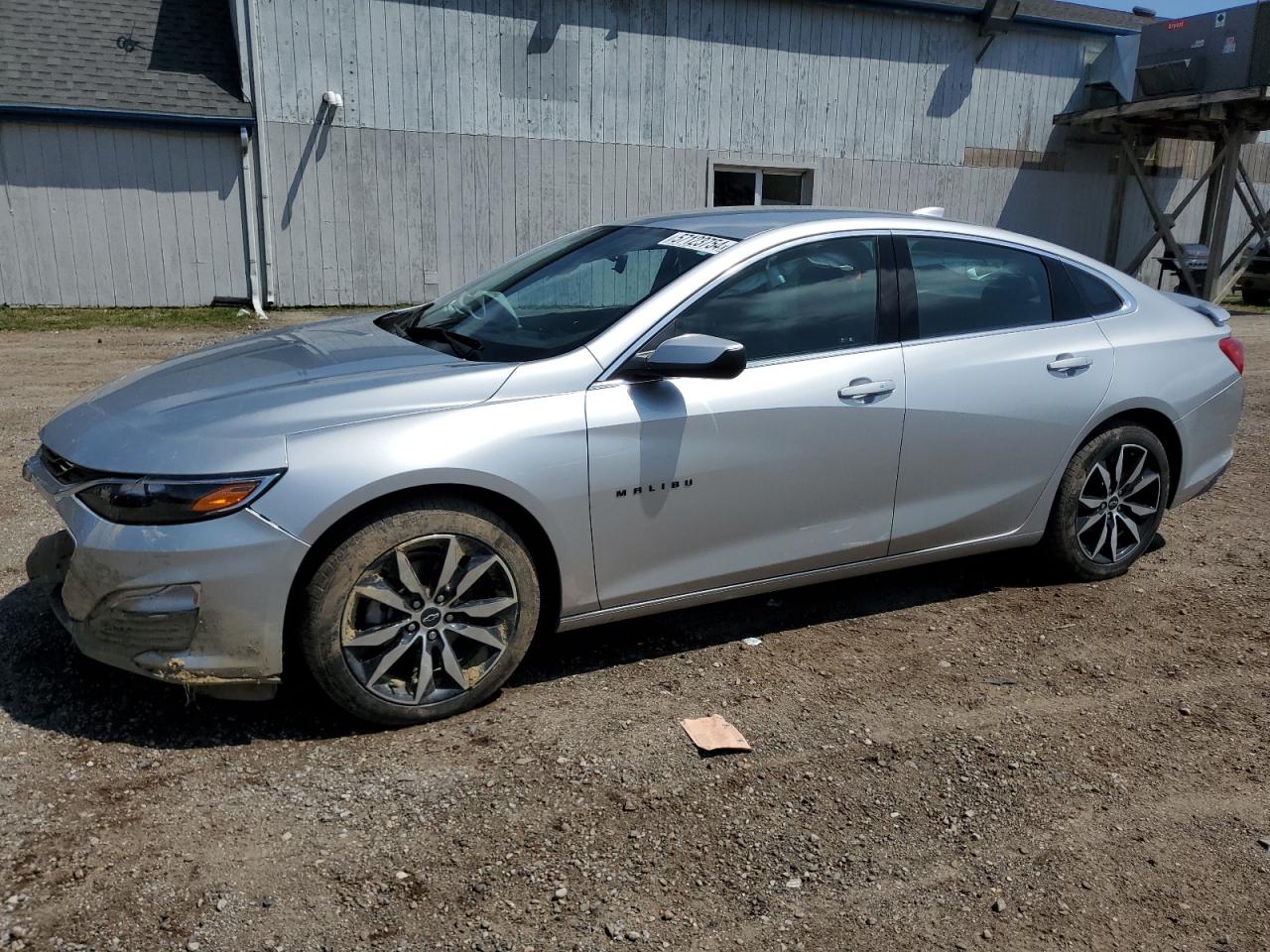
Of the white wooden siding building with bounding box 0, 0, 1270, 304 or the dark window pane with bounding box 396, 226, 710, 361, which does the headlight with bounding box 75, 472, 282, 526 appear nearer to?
the dark window pane with bounding box 396, 226, 710, 361

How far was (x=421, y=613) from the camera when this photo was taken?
3.46m

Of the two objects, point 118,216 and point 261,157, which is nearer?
point 118,216

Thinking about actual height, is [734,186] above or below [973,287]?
above

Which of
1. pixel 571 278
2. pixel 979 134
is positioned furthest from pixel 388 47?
pixel 571 278

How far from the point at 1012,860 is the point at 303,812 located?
1.98 m

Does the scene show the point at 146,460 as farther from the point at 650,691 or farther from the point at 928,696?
the point at 928,696

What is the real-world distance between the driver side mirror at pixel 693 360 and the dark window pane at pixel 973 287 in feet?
3.61

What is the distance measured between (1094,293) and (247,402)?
145 inches

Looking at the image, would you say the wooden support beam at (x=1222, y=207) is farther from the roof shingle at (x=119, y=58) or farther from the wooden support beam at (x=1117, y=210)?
the roof shingle at (x=119, y=58)

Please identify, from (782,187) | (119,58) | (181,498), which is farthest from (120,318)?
(181,498)

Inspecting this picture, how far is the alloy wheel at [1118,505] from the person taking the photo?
4.87 metres

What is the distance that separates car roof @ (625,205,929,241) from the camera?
4.29 m

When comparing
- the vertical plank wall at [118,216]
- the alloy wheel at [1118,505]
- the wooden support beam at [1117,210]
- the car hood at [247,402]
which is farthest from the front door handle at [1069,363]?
the wooden support beam at [1117,210]

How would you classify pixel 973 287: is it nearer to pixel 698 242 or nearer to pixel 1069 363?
pixel 1069 363
